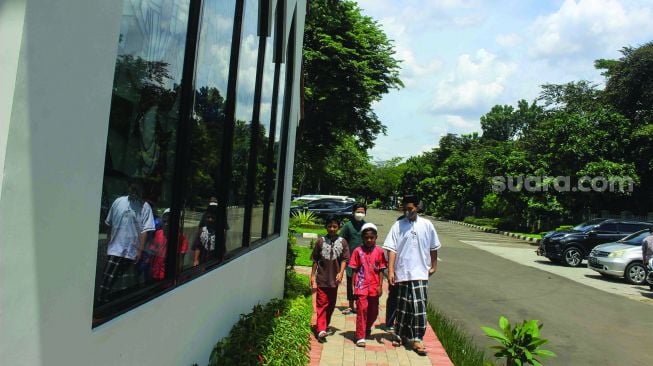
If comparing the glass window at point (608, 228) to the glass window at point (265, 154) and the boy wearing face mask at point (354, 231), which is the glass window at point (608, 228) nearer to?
the boy wearing face mask at point (354, 231)

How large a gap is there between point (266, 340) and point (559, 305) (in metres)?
7.70

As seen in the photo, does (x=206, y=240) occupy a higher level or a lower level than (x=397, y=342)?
higher

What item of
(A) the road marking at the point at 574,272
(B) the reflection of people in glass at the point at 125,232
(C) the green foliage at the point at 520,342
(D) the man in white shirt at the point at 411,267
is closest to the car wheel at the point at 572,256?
(A) the road marking at the point at 574,272

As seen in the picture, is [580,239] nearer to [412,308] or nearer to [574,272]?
[574,272]

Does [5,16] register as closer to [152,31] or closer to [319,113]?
[152,31]

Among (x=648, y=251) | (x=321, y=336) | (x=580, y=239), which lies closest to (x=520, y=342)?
(x=321, y=336)

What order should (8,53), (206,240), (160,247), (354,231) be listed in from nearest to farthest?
1. (8,53)
2. (160,247)
3. (206,240)
4. (354,231)

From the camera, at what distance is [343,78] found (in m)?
22.6

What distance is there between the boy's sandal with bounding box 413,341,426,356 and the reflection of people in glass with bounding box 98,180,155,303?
4257mm

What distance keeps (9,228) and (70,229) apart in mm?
328

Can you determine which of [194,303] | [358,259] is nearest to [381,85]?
[358,259]

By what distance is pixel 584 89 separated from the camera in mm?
39781

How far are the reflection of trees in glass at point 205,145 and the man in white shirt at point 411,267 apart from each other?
293cm

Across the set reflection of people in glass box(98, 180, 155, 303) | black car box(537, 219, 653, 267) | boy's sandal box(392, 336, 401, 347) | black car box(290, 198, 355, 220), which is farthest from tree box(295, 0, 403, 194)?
reflection of people in glass box(98, 180, 155, 303)
